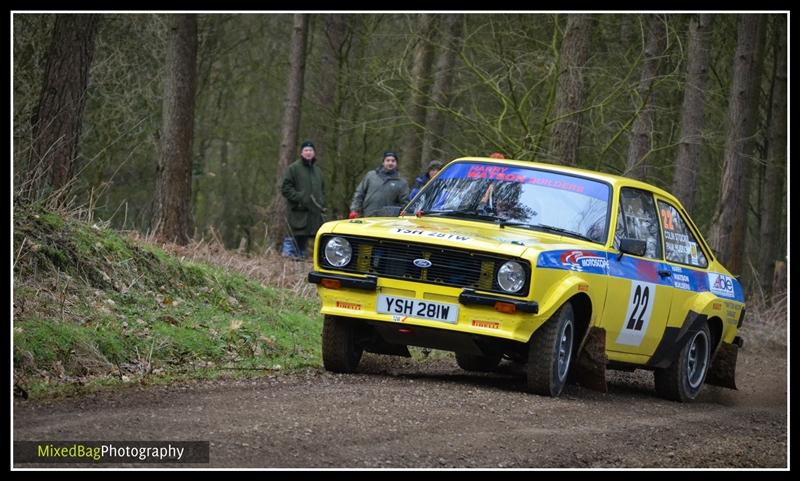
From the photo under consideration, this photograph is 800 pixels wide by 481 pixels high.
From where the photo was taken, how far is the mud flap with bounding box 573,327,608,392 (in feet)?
32.2

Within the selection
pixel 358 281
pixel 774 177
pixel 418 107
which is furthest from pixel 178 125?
pixel 774 177

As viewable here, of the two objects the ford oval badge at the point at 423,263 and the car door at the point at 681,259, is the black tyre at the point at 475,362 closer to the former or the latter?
the car door at the point at 681,259

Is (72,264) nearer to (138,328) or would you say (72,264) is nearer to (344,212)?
(138,328)

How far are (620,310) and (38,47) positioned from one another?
1532 centimetres

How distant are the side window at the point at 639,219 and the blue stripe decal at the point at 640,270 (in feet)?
0.64

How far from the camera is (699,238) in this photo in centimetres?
1155

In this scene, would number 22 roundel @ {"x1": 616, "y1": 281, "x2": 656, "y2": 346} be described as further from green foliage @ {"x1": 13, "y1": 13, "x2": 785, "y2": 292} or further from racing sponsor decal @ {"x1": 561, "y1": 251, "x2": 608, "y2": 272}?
green foliage @ {"x1": 13, "y1": 13, "x2": 785, "y2": 292}

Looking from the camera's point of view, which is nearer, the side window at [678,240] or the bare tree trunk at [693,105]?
the side window at [678,240]

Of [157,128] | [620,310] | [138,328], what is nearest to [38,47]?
[157,128]

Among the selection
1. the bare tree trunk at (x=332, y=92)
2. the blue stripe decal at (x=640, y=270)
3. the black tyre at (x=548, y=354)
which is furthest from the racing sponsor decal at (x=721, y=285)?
the bare tree trunk at (x=332, y=92)

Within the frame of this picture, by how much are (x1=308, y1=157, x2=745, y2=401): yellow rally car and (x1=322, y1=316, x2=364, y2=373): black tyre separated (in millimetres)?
11

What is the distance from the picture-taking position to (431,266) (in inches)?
357

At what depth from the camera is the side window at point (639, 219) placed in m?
10.4

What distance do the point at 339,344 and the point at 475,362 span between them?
2.21 metres
